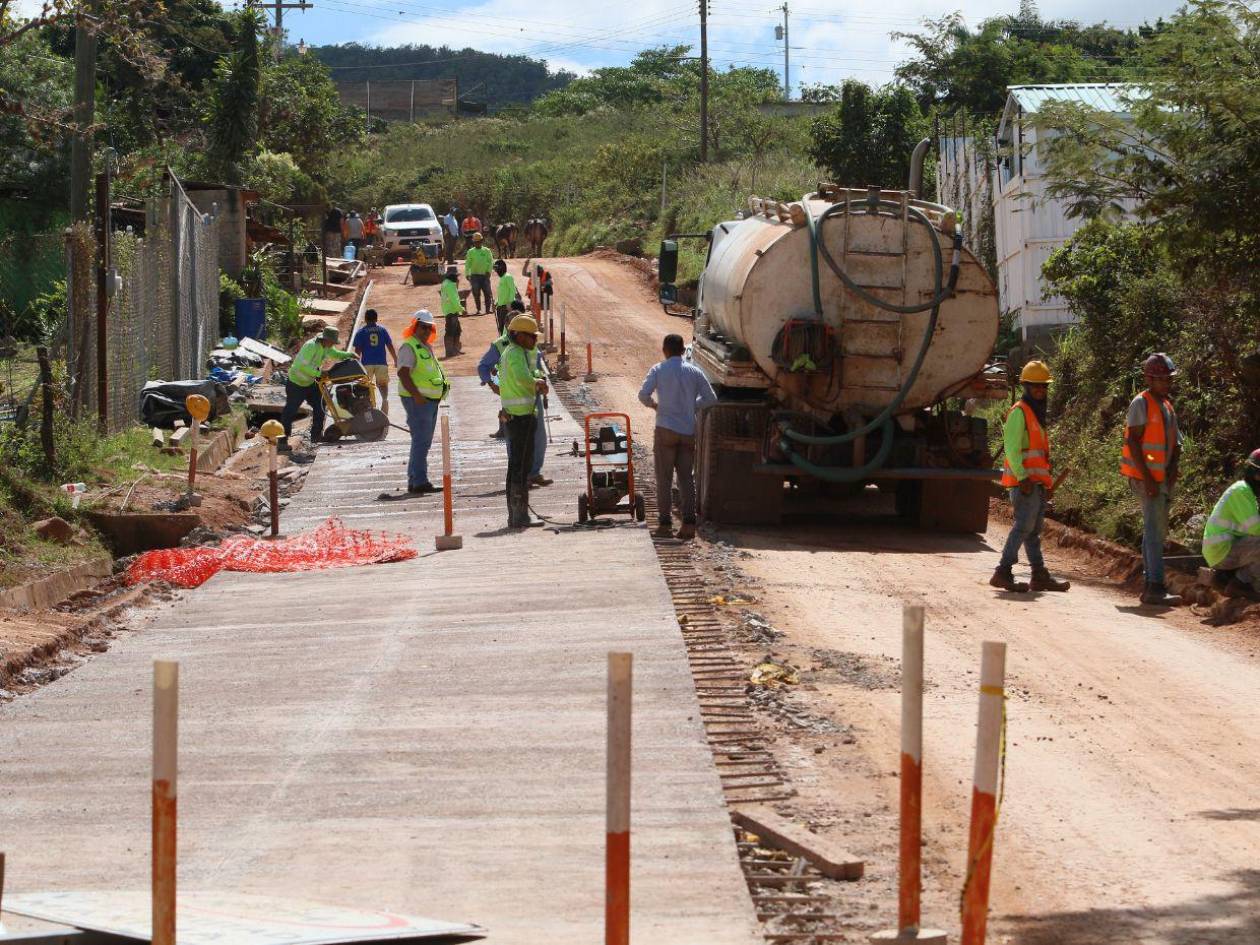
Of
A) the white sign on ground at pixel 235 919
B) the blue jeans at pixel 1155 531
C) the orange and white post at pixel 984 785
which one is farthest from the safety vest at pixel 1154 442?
the white sign on ground at pixel 235 919

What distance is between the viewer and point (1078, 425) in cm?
2067

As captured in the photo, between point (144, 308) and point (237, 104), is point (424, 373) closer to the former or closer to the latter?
point (144, 308)

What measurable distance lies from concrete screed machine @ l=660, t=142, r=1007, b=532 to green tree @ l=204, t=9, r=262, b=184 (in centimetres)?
2708

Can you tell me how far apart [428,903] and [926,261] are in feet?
34.6

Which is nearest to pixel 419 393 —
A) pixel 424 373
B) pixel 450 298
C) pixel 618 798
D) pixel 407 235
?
pixel 424 373

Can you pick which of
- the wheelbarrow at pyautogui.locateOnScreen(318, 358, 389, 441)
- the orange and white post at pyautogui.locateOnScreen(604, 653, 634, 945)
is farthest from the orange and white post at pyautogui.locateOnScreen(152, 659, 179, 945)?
the wheelbarrow at pyautogui.locateOnScreen(318, 358, 389, 441)

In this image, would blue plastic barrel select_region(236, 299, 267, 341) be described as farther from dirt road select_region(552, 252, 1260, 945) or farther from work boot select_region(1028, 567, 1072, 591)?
work boot select_region(1028, 567, 1072, 591)

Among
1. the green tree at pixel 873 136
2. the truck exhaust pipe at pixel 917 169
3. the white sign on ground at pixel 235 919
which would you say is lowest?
the white sign on ground at pixel 235 919

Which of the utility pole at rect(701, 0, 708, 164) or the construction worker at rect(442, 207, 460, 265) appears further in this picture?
the utility pole at rect(701, 0, 708, 164)

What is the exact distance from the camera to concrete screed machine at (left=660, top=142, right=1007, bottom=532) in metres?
15.2

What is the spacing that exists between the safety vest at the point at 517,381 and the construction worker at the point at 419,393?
8.37ft

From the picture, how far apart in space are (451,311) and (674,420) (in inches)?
651

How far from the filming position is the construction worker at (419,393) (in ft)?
56.9

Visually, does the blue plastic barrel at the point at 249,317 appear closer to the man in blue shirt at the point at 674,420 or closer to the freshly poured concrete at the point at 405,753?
the man in blue shirt at the point at 674,420
